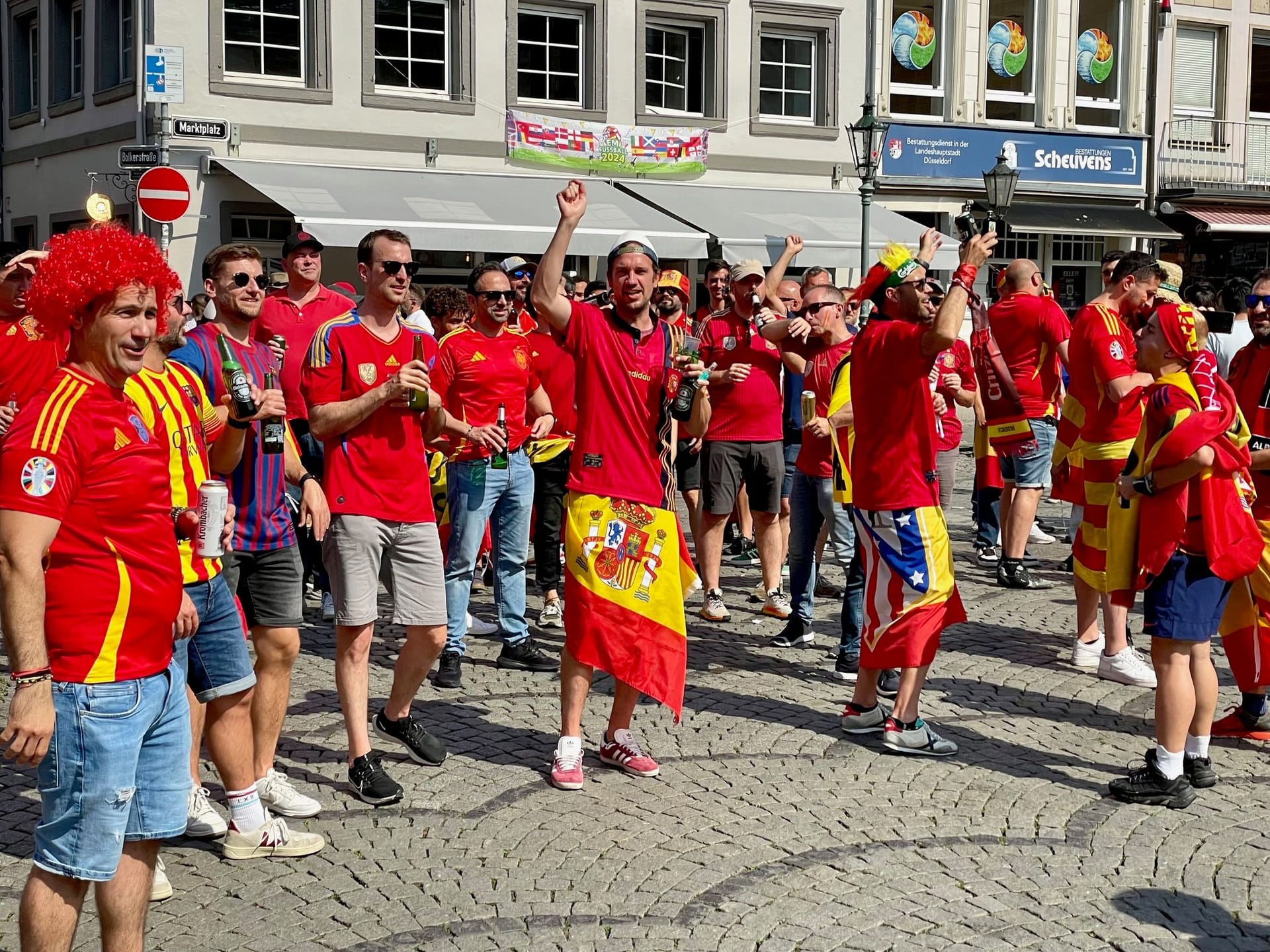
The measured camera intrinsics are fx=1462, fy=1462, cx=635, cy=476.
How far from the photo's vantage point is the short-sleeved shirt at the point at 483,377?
7730mm

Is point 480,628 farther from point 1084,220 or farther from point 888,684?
point 1084,220

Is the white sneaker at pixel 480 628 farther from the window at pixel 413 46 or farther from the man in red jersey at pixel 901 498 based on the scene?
the window at pixel 413 46

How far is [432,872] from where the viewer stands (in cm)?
460

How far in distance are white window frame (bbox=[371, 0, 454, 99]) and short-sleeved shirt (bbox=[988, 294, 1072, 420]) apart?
40.9 ft

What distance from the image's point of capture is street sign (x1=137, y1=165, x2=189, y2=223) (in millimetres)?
13516

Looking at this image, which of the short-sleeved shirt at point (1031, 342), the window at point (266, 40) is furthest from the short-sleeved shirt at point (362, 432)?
the window at point (266, 40)

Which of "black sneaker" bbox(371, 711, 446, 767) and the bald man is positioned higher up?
the bald man

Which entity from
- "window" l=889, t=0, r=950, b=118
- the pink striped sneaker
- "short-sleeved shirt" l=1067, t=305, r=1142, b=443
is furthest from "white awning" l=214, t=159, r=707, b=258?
the pink striped sneaker

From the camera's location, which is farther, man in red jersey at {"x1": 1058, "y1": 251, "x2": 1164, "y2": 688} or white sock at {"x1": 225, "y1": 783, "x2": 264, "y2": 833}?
man in red jersey at {"x1": 1058, "y1": 251, "x2": 1164, "y2": 688}

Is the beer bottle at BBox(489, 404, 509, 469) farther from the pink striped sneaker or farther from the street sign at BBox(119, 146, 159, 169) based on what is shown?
the street sign at BBox(119, 146, 159, 169)

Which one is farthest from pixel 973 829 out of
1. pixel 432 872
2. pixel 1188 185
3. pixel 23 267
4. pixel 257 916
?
pixel 1188 185

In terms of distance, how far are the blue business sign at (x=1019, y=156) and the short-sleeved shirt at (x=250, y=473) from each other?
2031 cm

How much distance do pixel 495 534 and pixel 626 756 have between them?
7.56ft

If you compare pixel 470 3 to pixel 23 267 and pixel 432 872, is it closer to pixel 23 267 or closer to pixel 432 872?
pixel 23 267
